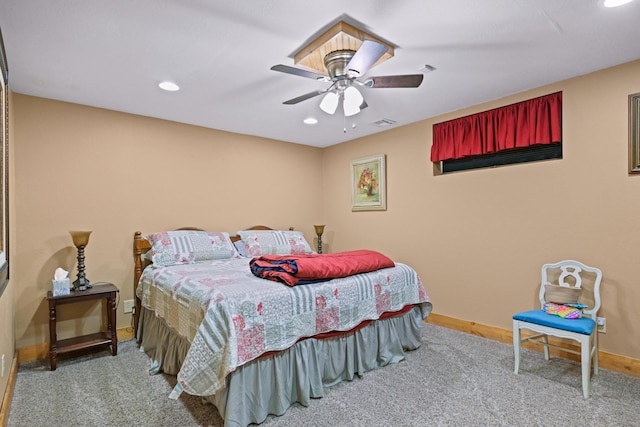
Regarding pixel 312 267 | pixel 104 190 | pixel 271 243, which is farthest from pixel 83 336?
pixel 312 267

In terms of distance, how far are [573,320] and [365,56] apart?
2.37m

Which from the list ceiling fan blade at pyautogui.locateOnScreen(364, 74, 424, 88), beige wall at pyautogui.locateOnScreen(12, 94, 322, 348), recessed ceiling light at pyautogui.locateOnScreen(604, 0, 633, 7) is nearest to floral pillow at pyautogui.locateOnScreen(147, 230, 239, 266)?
beige wall at pyautogui.locateOnScreen(12, 94, 322, 348)

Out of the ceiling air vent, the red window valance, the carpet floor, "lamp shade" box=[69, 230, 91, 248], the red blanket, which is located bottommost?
the carpet floor

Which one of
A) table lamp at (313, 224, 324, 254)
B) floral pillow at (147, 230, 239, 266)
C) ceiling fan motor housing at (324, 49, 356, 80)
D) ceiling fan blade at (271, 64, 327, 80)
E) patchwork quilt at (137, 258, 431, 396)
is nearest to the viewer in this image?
patchwork quilt at (137, 258, 431, 396)

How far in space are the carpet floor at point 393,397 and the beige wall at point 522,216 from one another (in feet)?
2.10

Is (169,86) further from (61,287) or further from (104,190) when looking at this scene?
(61,287)

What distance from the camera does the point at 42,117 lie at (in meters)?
3.17

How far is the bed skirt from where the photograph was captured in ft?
6.61

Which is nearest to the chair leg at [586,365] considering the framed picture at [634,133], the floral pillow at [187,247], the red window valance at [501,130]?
the framed picture at [634,133]

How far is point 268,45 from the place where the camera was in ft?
7.48

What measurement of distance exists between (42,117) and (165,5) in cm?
218

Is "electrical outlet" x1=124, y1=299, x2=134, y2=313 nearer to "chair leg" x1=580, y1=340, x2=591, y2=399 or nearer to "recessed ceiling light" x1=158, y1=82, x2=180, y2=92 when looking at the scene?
"recessed ceiling light" x1=158, y1=82, x2=180, y2=92

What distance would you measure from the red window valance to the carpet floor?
195 centimetres

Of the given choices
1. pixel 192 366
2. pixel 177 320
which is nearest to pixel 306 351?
pixel 192 366
